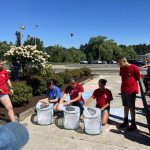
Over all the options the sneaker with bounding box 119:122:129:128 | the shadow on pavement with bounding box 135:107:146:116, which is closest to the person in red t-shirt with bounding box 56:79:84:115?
the sneaker with bounding box 119:122:129:128

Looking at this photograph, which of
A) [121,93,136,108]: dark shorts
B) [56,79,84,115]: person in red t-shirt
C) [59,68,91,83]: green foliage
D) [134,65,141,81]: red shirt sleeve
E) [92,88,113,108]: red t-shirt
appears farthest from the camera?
[59,68,91,83]: green foliage

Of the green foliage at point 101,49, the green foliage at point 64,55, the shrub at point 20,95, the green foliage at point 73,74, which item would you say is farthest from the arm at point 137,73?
the green foliage at point 101,49

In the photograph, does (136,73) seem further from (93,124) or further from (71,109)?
(71,109)

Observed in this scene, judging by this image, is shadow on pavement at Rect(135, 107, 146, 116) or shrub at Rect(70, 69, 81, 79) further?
shrub at Rect(70, 69, 81, 79)

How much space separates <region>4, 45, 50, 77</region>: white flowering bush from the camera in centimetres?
1479

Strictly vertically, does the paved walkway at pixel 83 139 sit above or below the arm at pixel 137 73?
below

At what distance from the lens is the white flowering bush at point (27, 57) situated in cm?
1479

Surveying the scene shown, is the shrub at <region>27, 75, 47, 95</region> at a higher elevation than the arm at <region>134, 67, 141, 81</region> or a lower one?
lower

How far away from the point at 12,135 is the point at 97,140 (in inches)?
203

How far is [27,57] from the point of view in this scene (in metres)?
14.8

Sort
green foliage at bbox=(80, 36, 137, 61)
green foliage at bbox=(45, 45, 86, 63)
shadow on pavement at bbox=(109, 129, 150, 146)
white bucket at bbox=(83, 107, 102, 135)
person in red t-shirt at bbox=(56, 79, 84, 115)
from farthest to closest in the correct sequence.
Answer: green foliage at bbox=(80, 36, 137, 61)
green foliage at bbox=(45, 45, 86, 63)
person in red t-shirt at bbox=(56, 79, 84, 115)
white bucket at bbox=(83, 107, 102, 135)
shadow on pavement at bbox=(109, 129, 150, 146)

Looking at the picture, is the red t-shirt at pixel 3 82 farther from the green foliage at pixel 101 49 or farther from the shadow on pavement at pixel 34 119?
the green foliage at pixel 101 49

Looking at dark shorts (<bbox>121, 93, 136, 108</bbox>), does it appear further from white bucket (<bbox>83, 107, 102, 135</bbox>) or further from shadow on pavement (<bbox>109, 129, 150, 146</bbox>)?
white bucket (<bbox>83, 107, 102, 135</bbox>)

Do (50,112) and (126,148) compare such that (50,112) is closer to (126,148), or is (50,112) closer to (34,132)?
(34,132)
